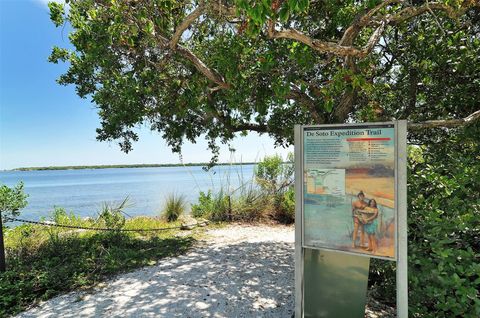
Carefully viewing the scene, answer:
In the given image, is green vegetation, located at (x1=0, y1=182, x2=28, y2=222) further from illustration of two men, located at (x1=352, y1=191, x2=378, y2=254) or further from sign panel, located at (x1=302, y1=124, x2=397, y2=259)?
illustration of two men, located at (x1=352, y1=191, x2=378, y2=254)

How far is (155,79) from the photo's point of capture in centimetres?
395

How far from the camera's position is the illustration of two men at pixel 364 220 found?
2.14 metres

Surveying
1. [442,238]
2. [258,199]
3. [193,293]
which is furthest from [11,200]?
[442,238]

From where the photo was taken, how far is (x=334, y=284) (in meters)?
2.50

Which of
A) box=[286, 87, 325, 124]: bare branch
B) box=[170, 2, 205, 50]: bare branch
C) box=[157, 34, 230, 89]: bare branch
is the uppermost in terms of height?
box=[170, 2, 205, 50]: bare branch

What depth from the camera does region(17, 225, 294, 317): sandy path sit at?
9.32 feet

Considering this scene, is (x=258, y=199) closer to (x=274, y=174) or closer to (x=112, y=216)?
(x=274, y=174)

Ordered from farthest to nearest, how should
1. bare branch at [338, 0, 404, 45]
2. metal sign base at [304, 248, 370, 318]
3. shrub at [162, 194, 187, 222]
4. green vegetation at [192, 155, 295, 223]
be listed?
shrub at [162, 194, 187, 222], green vegetation at [192, 155, 295, 223], bare branch at [338, 0, 404, 45], metal sign base at [304, 248, 370, 318]

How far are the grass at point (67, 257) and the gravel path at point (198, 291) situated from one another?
0.24 m

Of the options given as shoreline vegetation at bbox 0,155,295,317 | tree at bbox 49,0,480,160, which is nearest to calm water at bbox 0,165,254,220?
shoreline vegetation at bbox 0,155,295,317

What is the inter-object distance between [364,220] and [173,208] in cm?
608

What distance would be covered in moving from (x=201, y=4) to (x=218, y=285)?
9.55ft

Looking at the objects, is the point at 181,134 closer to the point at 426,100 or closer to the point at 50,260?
the point at 50,260

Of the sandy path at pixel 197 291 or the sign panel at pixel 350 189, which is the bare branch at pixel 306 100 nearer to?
the sign panel at pixel 350 189
